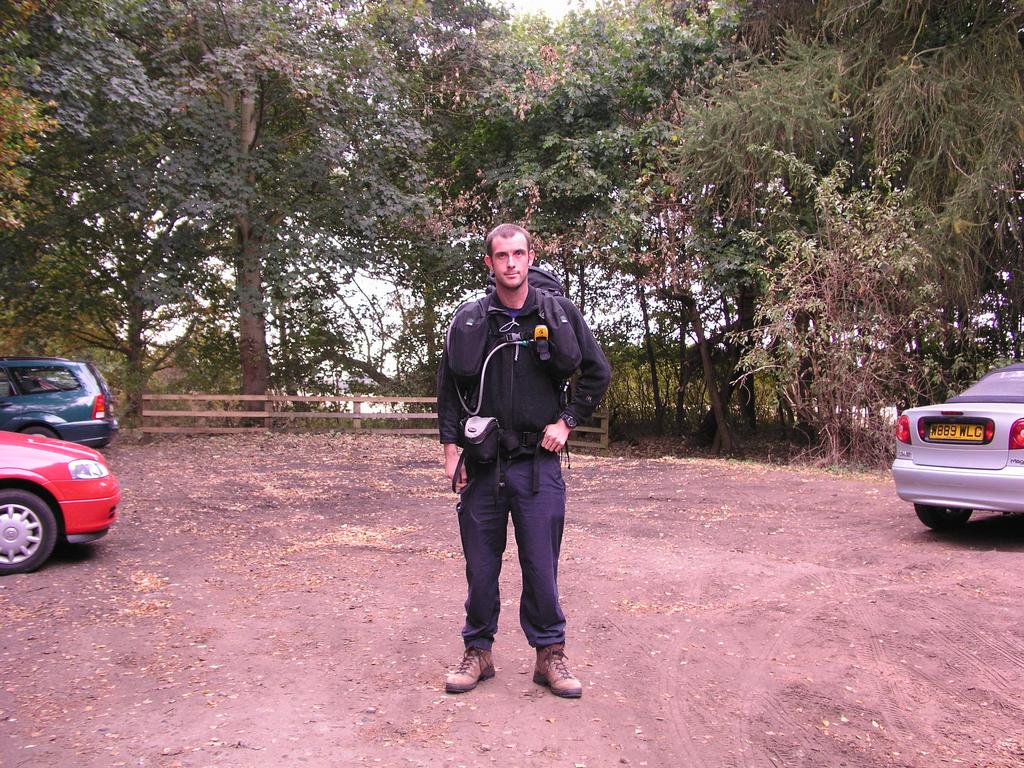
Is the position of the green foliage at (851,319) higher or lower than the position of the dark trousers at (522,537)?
higher

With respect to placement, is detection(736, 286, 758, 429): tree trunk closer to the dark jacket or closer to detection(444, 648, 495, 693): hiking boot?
the dark jacket

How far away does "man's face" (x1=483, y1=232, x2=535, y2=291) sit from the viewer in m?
3.97

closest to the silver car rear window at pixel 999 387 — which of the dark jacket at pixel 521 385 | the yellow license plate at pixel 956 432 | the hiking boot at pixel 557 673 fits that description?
the yellow license plate at pixel 956 432

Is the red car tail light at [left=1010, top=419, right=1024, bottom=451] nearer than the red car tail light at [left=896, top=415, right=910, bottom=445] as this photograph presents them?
Yes

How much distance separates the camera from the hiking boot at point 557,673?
4.00 m

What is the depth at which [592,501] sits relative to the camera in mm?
10578

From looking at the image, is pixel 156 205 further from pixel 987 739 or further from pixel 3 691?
pixel 987 739

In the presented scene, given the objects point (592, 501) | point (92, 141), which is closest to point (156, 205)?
point (92, 141)

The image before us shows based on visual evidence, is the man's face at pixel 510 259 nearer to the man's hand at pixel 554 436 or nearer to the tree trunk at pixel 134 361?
the man's hand at pixel 554 436

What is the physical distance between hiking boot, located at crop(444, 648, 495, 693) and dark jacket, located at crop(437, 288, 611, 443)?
1.02m

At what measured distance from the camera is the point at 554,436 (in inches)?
156

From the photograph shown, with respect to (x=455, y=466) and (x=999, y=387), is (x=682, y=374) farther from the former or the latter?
(x=455, y=466)

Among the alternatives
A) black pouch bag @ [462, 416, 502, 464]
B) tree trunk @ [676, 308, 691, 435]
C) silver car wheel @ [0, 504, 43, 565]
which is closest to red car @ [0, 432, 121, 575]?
silver car wheel @ [0, 504, 43, 565]

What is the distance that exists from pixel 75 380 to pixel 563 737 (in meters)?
11.8
